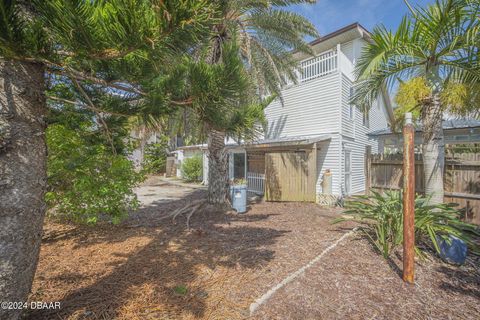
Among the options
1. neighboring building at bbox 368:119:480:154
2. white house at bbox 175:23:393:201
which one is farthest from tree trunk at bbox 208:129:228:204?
neighboring building at bbox 368:119:480:154

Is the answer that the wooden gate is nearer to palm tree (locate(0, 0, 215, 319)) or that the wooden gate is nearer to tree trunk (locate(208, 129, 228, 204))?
tree trunk (locate(208, 129, 228, 204))

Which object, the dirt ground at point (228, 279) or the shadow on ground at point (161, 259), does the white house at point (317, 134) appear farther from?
the dirt ground at point (228, 279)

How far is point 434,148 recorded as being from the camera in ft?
13.5

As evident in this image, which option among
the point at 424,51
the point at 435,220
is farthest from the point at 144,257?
the point at 424,51

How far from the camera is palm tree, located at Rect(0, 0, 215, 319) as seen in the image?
1221 mm

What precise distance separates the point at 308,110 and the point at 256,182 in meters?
4.32

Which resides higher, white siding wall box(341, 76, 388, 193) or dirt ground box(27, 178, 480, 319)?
white siding wall box(341, 76, 388, 193)

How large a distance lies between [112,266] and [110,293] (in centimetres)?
78

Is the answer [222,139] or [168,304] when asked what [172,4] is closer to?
[168,304]

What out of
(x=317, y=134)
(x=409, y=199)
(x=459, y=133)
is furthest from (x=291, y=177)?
(x=459, y=133)

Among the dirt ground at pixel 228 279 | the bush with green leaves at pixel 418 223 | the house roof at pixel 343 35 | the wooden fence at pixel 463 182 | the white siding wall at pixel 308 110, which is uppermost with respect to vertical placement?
the house roof at pixel 343 35

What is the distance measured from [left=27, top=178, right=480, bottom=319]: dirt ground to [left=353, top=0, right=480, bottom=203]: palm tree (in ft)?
7.28

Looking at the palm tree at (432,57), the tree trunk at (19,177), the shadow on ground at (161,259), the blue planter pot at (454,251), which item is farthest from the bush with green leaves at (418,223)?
the tree trunk at (19,177)

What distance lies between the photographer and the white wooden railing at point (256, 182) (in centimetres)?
1086
